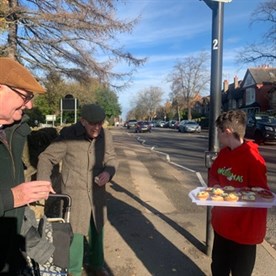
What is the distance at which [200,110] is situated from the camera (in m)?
104

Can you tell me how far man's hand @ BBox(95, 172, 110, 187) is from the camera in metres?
3.49

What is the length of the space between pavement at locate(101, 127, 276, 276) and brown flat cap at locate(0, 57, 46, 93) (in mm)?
2807

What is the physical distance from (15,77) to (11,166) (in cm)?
49

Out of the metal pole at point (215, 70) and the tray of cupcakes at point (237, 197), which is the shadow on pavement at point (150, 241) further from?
the tray of cupcakes at point (237, 197)

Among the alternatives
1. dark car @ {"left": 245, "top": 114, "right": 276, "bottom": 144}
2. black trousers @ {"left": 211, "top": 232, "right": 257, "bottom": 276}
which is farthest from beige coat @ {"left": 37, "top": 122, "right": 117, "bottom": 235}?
dark car @ {"left": 245, "top": 114, "right": 276, "bottom": 144}

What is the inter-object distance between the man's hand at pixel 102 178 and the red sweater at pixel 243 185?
1.07 m

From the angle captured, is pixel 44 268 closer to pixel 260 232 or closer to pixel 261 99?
pixel 260 232

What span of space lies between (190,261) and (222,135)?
6.56 feet

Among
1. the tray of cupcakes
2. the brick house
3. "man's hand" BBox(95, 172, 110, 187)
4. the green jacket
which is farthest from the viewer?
the brick house

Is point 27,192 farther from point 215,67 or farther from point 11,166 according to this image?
point 215,67

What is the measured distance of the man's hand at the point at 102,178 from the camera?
3490 mm

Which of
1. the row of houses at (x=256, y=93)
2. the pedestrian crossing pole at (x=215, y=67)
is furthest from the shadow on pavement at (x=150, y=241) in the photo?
the row of houses at (x=256, y=93)

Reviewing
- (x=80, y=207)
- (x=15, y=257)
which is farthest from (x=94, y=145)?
(x=15, y=257)

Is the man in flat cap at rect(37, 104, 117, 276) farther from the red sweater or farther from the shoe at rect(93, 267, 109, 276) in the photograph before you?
the red sweater
